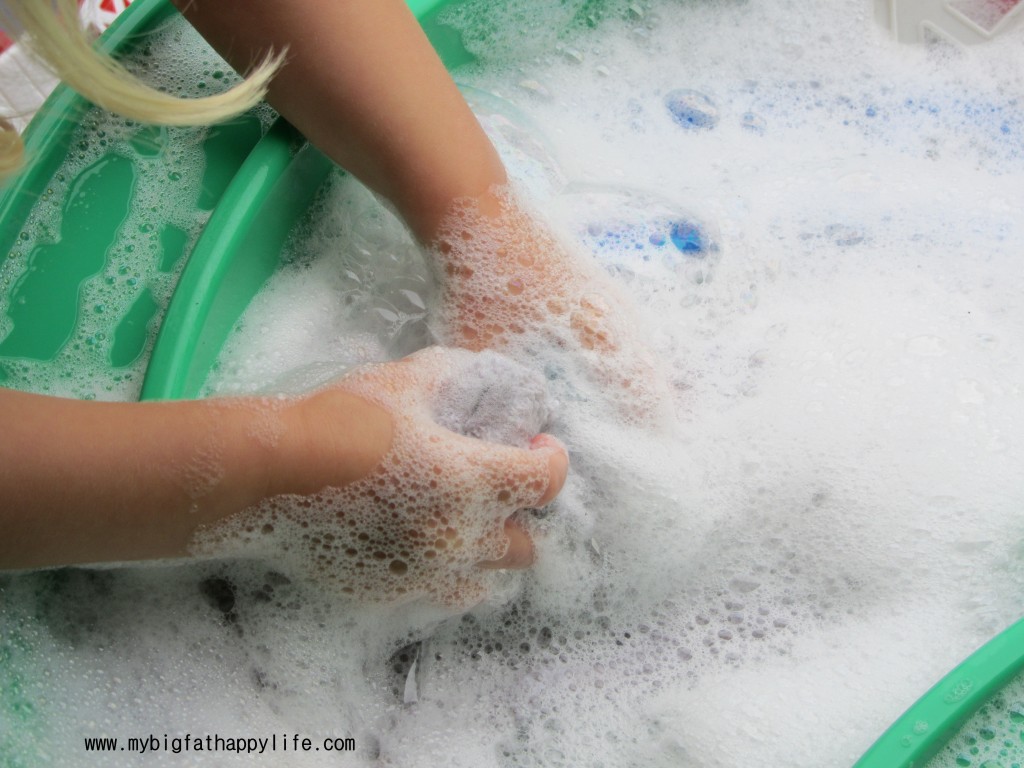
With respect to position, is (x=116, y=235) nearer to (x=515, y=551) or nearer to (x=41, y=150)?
(x=41, y=150)

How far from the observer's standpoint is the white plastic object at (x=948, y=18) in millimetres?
1032

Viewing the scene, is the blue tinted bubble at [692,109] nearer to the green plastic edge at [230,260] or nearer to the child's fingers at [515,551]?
the green plastic edge at [230,260]

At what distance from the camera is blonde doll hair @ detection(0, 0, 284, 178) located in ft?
2.25

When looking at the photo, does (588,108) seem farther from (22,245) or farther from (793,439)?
(22,245)

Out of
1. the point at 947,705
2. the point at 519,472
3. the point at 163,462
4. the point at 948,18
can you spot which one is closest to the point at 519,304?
the point at 519,472

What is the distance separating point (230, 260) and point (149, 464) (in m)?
0.25

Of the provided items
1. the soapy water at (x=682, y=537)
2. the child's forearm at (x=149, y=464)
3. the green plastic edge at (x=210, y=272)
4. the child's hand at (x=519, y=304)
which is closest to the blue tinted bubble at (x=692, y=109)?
the soapy water at (x=682, y=537)

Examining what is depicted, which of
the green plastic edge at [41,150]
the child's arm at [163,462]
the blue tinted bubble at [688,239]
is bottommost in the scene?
the blue tinted bubble at [688,239]

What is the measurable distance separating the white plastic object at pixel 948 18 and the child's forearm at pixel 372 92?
575 mm

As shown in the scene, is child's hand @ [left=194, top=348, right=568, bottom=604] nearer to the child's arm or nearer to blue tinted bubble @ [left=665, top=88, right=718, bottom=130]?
the child's arm

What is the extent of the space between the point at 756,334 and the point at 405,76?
42 centimetres

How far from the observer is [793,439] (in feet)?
2.69

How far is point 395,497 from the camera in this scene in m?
0.65

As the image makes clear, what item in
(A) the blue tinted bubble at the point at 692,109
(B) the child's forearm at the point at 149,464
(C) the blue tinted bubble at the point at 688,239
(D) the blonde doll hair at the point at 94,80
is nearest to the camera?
(B) the child's forearm at the point at 149,464
